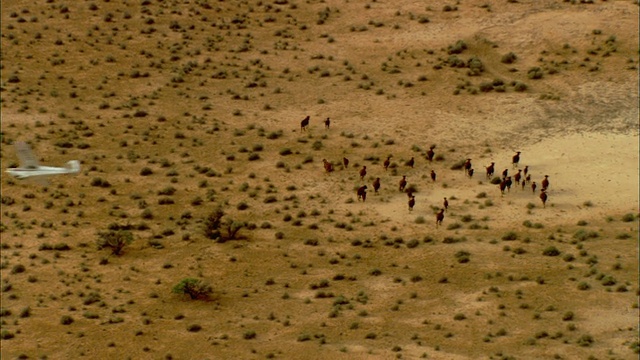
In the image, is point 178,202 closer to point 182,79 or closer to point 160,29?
point 182,79

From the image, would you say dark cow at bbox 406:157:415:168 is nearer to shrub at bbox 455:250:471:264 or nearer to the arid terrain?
the arid terrain

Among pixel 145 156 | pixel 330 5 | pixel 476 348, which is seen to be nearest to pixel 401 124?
pixel 145 156

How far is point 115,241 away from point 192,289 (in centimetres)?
725

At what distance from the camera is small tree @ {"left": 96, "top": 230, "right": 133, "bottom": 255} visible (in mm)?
71188

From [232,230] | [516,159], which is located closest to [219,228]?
[232,230]

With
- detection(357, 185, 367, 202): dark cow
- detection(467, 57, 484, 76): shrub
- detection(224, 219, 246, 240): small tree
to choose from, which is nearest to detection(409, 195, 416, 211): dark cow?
detection(357, 185, 367, 202): dark cow

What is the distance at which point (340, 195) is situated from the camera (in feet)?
256

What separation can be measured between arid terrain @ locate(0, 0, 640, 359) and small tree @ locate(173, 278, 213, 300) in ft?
1.00

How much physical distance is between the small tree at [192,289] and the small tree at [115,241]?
6.28 m

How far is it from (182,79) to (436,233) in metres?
30.5

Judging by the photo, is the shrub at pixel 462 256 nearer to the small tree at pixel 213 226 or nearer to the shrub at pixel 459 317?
the shrub at pixel 459 317

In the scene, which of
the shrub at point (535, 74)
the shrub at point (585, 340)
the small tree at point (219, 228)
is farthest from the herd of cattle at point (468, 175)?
the shrub at point (585, 340)

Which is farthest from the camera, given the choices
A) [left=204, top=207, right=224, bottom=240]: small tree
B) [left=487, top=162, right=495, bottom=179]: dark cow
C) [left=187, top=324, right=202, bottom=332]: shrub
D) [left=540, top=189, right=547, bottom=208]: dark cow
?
[left=487, top=162, right=495, bottom=179]: dark cow

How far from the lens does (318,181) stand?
8006 cm
